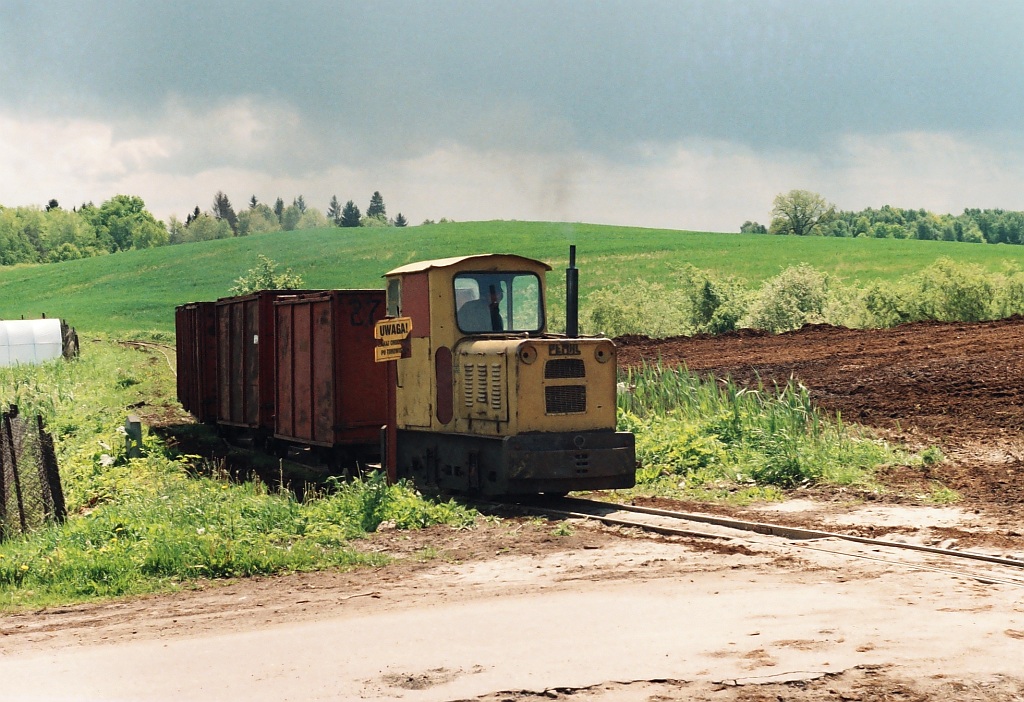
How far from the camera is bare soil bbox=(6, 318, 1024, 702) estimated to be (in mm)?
6914

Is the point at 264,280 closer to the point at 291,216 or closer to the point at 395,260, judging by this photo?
the point at 395,260

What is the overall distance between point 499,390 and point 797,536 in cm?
398

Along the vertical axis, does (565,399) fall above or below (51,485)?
above

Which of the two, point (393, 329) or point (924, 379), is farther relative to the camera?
point (924, 379)

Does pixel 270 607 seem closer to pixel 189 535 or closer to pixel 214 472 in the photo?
pixel 189 535

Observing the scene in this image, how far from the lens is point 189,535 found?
11.8 metres

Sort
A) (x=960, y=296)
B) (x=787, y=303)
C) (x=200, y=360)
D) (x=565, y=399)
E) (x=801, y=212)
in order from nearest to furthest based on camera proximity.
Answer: (x=565, y=399), (x=200, y=360), (x=960, y=296), (x=787, y=303), (x=801, y=212)

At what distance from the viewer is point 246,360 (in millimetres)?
21406

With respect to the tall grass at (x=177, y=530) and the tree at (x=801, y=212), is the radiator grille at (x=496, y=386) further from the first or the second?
the tree at (x=801, y=212)

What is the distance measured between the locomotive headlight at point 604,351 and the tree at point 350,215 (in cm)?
12791

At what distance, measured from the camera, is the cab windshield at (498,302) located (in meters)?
14.8

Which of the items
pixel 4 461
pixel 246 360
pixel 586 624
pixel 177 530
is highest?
pixel 246 360

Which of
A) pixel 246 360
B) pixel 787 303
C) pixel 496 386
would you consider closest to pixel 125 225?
pixel 787 303

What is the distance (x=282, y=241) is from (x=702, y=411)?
282 ft
